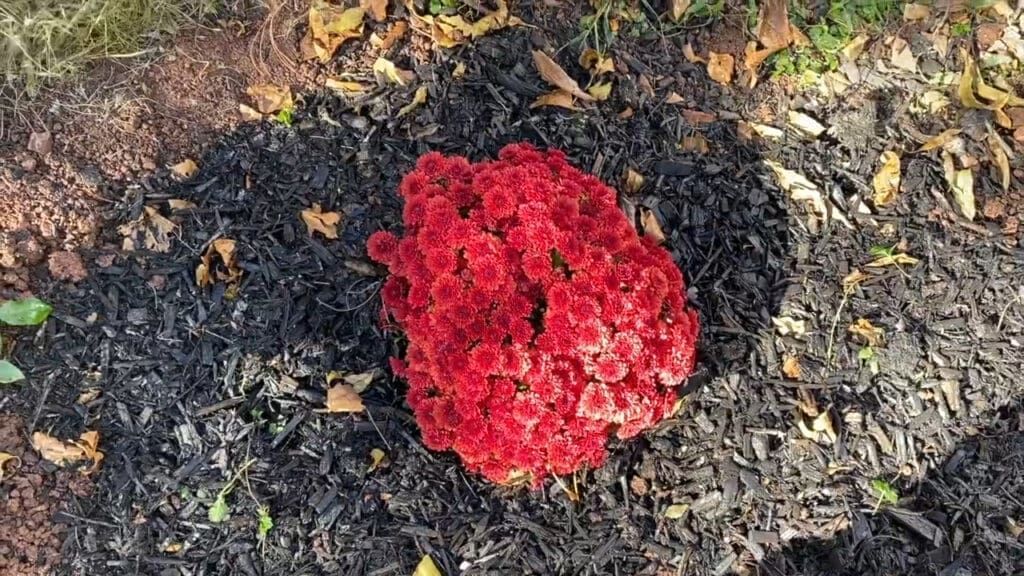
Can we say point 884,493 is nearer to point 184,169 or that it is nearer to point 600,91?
point 600,91

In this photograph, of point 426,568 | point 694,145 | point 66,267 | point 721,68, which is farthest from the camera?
point 721,68

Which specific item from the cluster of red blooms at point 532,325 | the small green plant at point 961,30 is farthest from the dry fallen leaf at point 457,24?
the small green plant at point 961,30

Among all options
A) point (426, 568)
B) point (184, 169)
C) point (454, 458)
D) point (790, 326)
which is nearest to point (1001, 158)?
point (790, 326)

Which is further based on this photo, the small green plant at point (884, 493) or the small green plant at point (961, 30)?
the small green plant at point (961, 30)

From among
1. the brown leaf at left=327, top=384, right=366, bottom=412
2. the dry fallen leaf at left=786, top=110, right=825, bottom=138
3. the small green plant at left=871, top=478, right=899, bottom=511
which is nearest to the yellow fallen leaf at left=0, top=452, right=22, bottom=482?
the brown leaf at left=327, top=384, right=366, bottom=412

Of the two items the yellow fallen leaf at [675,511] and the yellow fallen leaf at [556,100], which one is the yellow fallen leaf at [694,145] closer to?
the yellow fallen leaf at [556,100]

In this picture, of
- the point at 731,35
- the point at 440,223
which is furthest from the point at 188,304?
the point at 731,35
